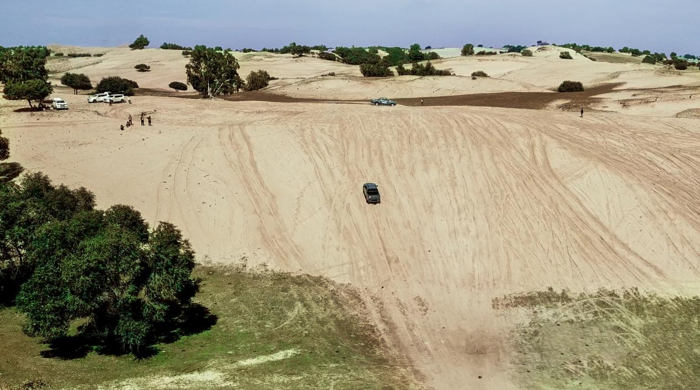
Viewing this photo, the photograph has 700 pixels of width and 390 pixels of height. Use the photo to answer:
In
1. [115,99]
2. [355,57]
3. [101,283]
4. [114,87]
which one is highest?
[355,57]

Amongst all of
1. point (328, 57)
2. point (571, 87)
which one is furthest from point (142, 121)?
point (328, 57)

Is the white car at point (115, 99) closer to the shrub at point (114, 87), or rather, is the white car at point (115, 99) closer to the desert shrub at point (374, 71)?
the shrub at point (114, 87)

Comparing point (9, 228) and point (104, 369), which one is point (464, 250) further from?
point (9, 228)

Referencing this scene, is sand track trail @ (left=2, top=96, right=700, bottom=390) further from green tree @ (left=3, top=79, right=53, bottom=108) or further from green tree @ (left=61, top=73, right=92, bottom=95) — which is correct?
green tree @ (left=61, top=73, right=92, bottom=95)

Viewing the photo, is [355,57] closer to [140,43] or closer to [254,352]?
[140,43]

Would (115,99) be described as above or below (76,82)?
below
